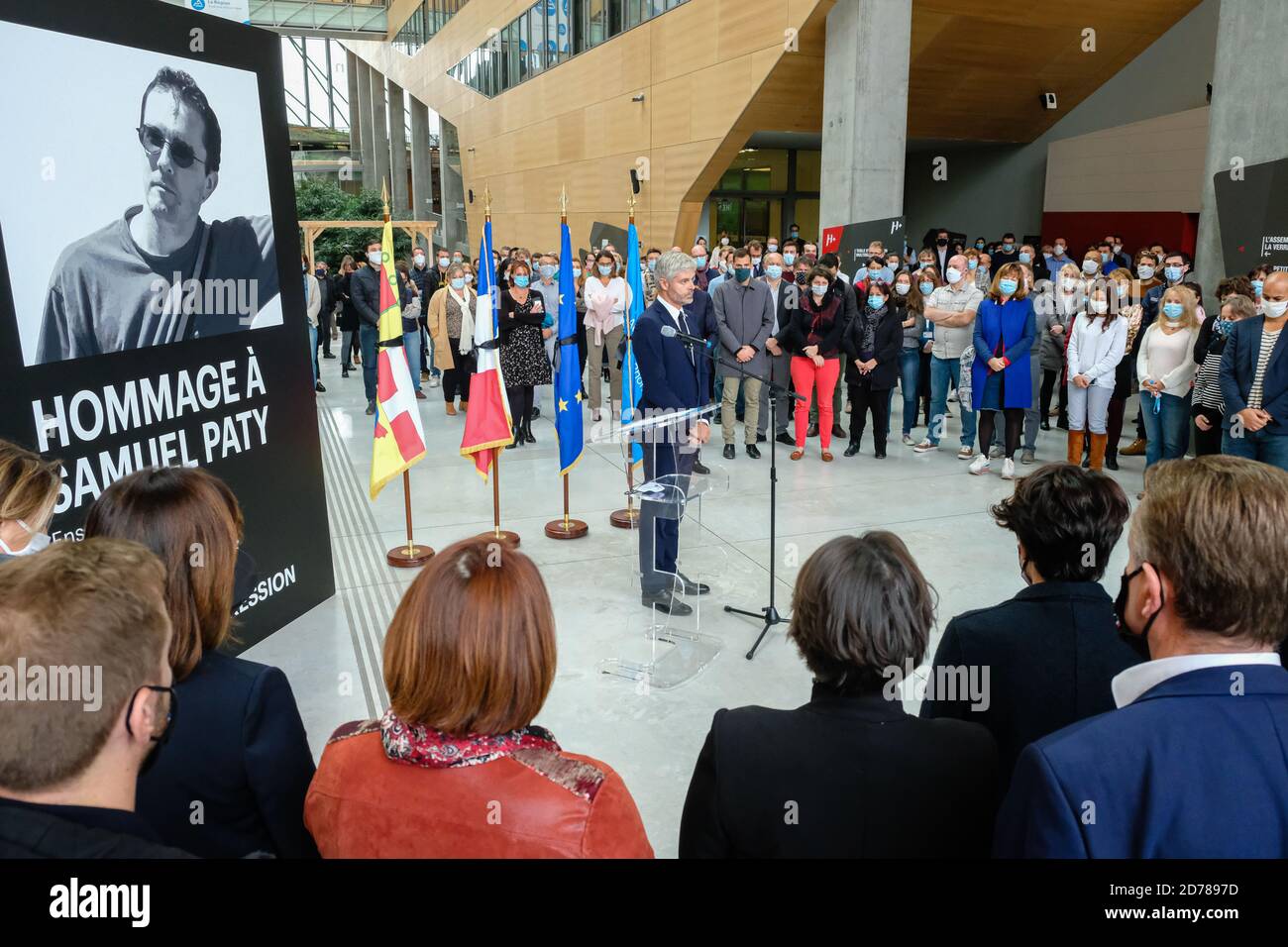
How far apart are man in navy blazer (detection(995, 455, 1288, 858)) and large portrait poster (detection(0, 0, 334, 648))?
2.78 meters

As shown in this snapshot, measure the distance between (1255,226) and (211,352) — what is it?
891 cm

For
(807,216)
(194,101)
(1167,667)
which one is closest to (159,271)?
(194,101)

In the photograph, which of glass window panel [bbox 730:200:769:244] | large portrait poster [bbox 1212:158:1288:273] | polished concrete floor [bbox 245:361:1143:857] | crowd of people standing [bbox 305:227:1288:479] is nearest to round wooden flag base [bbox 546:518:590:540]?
polished concrete floor [bbox 245:361:1143:857]

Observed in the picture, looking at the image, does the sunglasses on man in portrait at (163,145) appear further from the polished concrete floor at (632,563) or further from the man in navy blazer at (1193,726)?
the man in navy blazer at (1193,726)

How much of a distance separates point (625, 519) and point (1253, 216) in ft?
21.5

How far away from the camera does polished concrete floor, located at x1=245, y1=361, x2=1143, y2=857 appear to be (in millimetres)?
4457

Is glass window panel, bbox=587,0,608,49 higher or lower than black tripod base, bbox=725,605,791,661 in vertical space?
higher

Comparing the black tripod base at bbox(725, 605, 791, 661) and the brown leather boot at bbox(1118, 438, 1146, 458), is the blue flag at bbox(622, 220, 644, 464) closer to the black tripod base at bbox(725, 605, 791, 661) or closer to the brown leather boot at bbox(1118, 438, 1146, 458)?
the black tripod base at bbox(725, 605, 791, 661)

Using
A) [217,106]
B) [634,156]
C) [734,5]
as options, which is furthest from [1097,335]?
[634,156]

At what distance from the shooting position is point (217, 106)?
4.91 m

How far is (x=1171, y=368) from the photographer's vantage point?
7.96 metres

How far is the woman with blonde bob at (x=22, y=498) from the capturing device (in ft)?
8.21

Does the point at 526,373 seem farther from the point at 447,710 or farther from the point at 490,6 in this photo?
the point at 490,6

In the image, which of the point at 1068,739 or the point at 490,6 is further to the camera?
the point at 490,6
